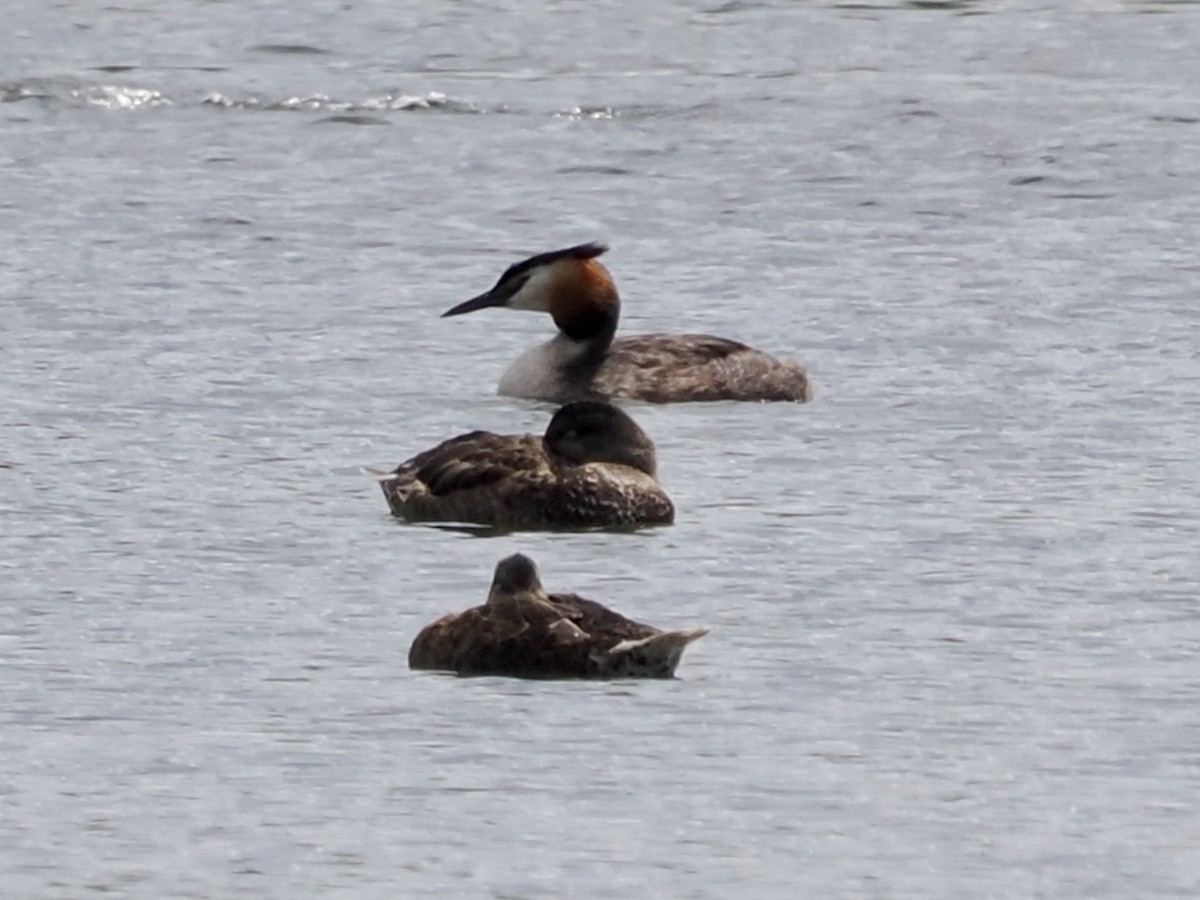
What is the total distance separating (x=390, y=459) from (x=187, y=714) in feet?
14.1

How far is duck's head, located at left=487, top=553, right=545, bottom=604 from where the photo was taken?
1027cm

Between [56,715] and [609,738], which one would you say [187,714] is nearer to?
[56,715]

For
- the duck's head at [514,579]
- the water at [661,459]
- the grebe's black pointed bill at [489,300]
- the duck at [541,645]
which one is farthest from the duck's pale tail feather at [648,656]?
the grebe's black pointed bill at [489,300]

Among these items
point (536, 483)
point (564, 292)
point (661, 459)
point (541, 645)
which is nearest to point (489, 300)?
point (564, 292)

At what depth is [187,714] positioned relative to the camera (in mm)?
9625

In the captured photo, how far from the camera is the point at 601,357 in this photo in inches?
659

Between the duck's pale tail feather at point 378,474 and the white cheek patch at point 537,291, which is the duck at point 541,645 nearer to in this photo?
the duck's pale tail feather at point 378,474

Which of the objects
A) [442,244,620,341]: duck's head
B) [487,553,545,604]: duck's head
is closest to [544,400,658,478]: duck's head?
[487,553,545,604]: duck's head

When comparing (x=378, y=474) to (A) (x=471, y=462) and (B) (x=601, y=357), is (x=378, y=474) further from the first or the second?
(B) (x=601, y=357)

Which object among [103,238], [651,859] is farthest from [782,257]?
[651,859]

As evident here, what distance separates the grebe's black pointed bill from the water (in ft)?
0.81

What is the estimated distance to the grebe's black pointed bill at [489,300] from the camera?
1664 centimetres

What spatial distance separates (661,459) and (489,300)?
2.49m

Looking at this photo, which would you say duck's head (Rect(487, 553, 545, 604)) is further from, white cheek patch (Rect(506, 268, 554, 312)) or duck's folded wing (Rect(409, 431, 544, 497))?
white cheek patch (Rect(506, 268, 554, 312))
